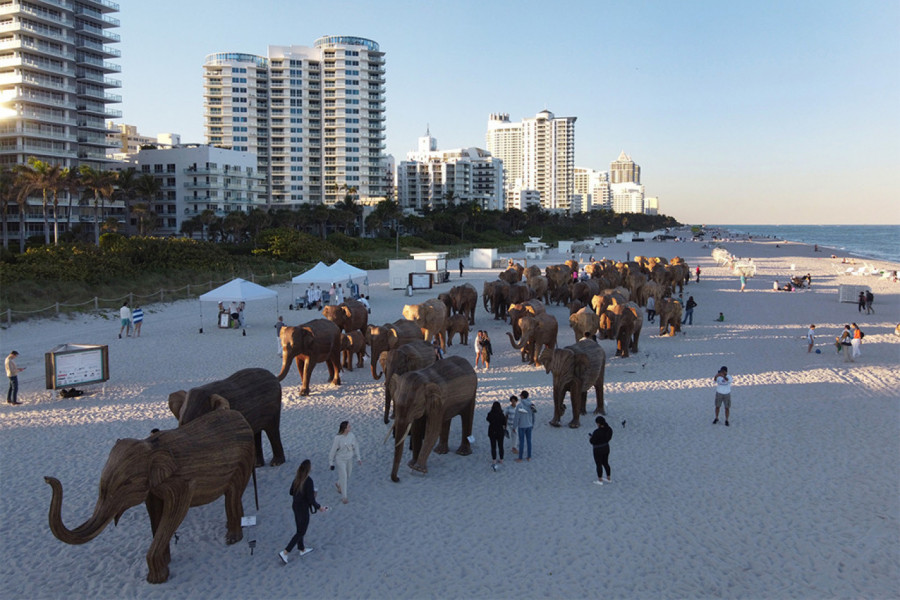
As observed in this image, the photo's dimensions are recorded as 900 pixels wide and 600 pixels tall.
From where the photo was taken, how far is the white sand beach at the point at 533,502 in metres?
7.86

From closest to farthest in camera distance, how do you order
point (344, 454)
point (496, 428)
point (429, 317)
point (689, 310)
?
point (344, 454) → point (496, 428) → point (429, 317) → point (689, 310)

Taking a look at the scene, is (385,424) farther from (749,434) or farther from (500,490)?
(749,434)

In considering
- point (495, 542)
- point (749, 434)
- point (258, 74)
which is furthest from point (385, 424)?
point (258, 74)

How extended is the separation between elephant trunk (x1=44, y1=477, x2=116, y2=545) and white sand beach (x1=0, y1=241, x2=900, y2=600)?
139 cm

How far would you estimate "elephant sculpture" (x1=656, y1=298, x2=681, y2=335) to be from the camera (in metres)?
24.6

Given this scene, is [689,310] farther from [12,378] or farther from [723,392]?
[12,378]

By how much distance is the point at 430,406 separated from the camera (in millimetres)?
10633

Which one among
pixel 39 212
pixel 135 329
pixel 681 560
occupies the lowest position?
pixel 681 560

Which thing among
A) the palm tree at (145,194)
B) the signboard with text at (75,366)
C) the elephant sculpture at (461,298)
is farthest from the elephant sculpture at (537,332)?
the palm tree at (145,194)

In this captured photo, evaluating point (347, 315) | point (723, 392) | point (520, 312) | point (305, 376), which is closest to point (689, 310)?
point (520, 312)

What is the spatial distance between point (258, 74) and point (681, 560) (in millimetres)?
113385

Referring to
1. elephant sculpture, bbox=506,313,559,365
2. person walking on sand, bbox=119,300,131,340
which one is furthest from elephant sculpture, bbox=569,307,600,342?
person walking on sand, bbox=119,300,131,340

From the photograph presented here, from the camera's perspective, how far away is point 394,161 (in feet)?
511

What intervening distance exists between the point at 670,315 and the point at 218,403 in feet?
64.0
